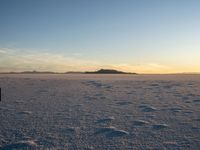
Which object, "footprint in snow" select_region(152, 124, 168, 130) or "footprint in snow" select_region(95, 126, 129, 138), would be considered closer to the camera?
"footprint in snow" select_region(95, 126, 129, 138)

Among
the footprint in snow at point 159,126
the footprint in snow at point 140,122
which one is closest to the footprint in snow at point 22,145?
the footprint in snow at point 140,122

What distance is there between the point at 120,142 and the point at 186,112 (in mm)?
2778

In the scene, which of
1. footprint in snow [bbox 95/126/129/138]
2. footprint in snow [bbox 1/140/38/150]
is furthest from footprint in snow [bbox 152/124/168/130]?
footprint in snow [bbox 1/140/38/150]

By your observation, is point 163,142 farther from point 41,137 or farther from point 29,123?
point 29,123

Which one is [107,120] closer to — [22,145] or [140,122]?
[140,122]

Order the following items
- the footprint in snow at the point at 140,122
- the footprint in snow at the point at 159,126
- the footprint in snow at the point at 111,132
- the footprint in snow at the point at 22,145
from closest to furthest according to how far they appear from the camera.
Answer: the footprint in snow at the point at 22,145 < the footprint in snow at the point at 111,132 < the footprint in snow at the point at 159,126 < the footprint in snow at the point at 140,122

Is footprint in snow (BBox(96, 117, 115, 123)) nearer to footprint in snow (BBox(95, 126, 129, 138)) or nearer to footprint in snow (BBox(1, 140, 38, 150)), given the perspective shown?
footprint in snow (BBox(95, 126, 129, 138))

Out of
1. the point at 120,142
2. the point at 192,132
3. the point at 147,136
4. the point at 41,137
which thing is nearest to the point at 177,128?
the point at 192,132

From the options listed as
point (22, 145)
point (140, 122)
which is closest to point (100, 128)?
point (140, 122)

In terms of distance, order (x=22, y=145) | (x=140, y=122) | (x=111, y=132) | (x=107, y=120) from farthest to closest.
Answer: (x=107, y=120), (x=140, y=122), (x=111, y=132), (x=22, y=145)

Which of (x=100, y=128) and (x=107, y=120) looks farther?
(x=107, y=120)

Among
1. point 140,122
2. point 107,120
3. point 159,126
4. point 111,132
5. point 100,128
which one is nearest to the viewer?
point 111,132

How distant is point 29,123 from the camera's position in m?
4.50

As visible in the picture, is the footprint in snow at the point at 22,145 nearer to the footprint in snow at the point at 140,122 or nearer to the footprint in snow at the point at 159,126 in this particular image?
the footprint in snow at the point at 140,122
